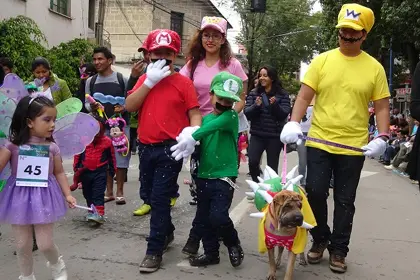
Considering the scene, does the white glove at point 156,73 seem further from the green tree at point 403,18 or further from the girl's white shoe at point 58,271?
the green tree at point 403,18

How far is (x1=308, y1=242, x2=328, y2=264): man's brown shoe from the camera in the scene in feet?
14.0

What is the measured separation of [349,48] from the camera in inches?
159

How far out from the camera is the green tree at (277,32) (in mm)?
41438

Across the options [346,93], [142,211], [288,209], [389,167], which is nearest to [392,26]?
[389,167]

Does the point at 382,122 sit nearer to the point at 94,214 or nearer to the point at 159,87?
the point at 159,87

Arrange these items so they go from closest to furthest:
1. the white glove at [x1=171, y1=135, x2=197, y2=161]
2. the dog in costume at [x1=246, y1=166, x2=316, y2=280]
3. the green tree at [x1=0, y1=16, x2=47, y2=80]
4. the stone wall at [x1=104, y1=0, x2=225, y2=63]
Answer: the dog in costume at [x1=246, y1=166, x2=316, y2=280]
the white glove at [x1=171, y1=135, x2=197, y2=161]
the green tree at [x1=0, y1=16, x2=47, y2=80]
the stone wall at [x1=104, y1=0, x2=225, y2=63]

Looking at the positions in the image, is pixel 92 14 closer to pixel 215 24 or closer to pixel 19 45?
pixel 19 45

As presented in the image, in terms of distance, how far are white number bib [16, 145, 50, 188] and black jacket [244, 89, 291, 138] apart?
353cm

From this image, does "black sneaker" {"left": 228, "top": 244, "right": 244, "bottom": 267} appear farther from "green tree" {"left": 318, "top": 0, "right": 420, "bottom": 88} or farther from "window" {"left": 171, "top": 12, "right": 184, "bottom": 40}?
"window" {"left": 171, "top": 12, "right": 184, "bottom": 40}

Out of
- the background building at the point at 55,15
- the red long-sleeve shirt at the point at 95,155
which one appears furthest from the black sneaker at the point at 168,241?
the background building at the point at 55,15

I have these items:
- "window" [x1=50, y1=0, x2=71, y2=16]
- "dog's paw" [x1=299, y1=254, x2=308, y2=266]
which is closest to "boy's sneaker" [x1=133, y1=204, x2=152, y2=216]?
"dog's paw" [x1=299, y1=254, x2=308, y2=266]

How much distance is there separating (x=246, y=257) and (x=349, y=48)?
196 centimetres

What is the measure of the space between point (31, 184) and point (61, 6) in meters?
16.2

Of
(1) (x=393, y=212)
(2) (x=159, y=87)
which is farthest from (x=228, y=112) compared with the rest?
(1) (x=393, y=212)
